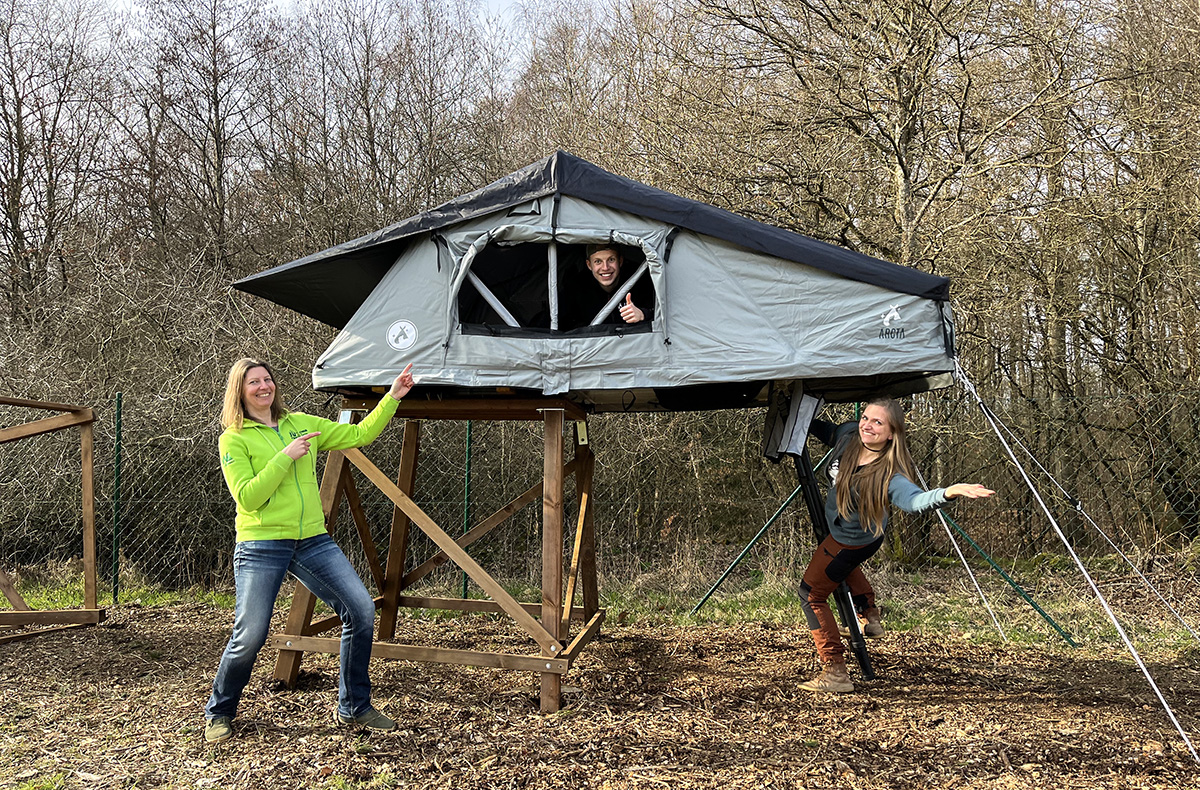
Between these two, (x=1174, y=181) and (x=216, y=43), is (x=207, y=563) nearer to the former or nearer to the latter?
(x=216, y=43)

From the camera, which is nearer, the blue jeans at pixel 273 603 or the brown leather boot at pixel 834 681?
the blue jeans at pixel 273 603

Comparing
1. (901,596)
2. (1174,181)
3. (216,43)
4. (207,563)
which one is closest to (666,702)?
(901,596)

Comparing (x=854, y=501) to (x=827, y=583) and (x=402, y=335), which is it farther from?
(x=402, y=335)

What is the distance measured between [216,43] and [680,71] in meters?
9.64

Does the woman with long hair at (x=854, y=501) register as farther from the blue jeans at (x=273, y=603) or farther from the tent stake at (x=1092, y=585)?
the blue jeans at (x=273, y=603)

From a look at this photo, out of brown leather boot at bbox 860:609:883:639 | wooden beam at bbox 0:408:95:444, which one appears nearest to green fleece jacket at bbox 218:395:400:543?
wooden beam at bbox 0:408:95:444

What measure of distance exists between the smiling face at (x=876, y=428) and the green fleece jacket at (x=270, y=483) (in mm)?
2980

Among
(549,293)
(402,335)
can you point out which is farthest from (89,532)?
(549,293)

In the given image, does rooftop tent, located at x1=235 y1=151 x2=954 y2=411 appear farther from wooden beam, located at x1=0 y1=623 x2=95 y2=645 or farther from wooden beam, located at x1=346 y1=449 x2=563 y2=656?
wooden beam, located at x1=0 y1=623 x2=95 y2=645

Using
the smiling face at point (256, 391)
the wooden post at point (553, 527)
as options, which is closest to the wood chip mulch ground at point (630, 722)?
the wooden post at point (553, 527)

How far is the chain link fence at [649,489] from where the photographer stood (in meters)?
8.88

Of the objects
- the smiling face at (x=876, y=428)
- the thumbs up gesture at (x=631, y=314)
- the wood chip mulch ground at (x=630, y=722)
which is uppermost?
the thumbs up gesture at (x=631, y=314)

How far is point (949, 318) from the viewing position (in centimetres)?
449

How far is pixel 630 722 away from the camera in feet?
15.0
